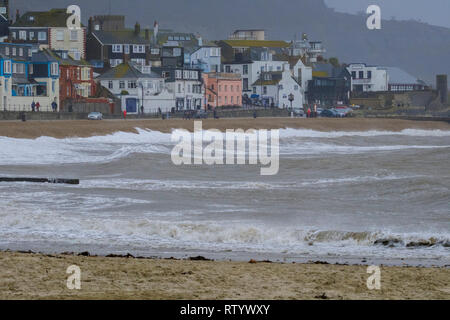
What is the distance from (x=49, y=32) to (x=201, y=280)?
11445cm

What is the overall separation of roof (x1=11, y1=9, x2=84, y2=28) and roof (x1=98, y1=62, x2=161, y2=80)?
1845cm

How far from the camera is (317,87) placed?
492ft

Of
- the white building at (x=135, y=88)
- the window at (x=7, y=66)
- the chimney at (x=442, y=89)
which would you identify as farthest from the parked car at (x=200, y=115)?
the chimney at (x=442, y=89)

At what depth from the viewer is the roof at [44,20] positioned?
12338 cm

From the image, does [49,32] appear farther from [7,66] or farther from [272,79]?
[272,79]

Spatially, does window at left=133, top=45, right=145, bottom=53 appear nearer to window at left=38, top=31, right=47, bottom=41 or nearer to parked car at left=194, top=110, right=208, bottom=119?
window at left=38, top=31, right=47, bottom=41

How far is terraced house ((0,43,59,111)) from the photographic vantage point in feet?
289

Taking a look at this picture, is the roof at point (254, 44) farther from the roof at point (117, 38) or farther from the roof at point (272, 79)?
the roof at point (117, 38)

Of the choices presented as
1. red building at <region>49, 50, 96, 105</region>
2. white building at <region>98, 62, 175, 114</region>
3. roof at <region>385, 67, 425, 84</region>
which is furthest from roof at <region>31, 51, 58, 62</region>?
roof at <region>385, 67, 425, 84</region>

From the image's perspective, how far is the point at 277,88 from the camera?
137000 mm

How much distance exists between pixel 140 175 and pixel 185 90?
84.6m

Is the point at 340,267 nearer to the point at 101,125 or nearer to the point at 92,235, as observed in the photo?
the point at 92,235

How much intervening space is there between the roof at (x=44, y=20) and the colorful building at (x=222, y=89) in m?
21.5
